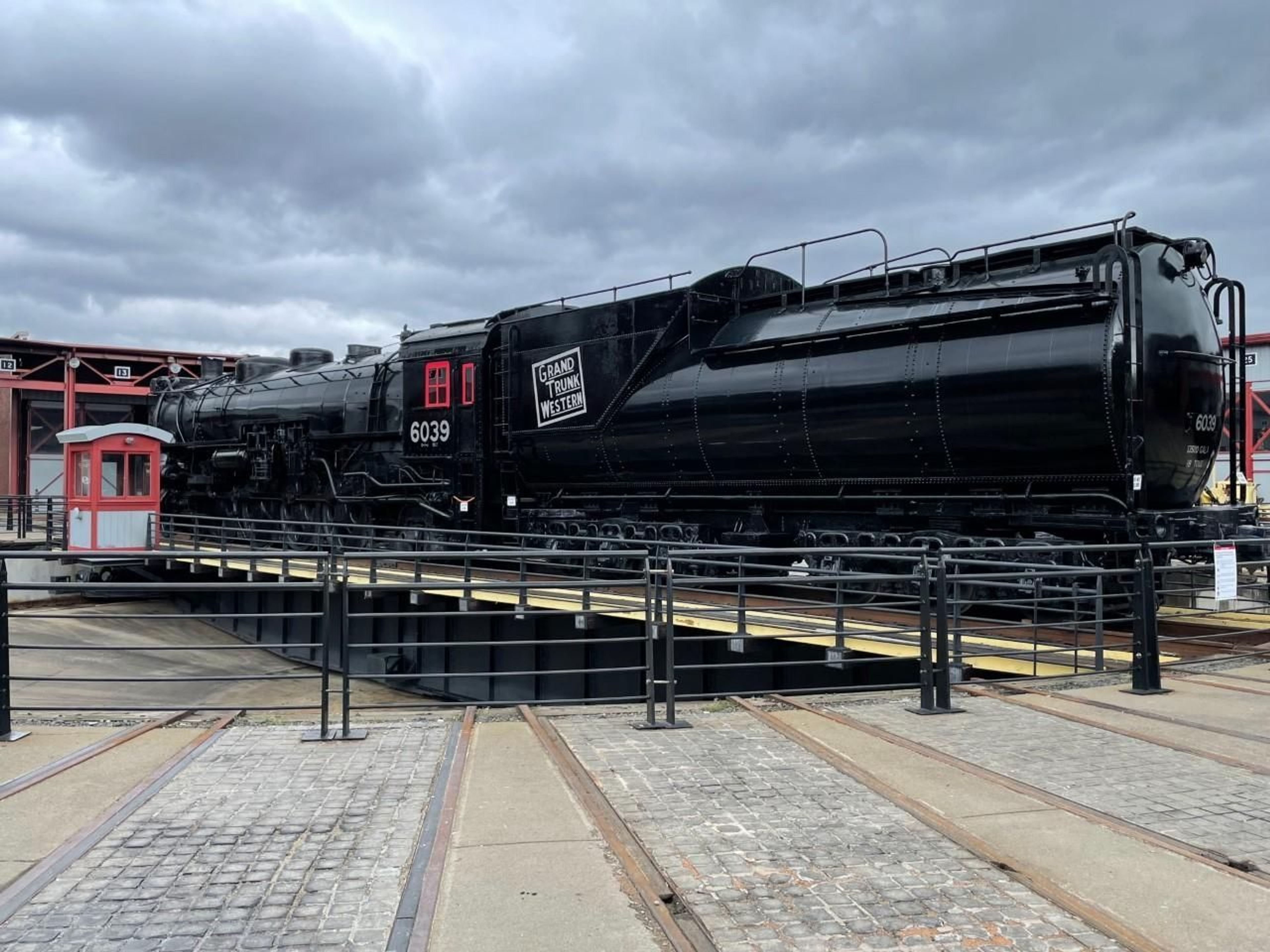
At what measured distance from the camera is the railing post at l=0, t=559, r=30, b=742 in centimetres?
601

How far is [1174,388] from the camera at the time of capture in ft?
A: 33.6

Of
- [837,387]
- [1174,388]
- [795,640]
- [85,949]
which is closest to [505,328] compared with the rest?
[837,387]

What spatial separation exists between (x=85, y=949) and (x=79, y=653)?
18.1m

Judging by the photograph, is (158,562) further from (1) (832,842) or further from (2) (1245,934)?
(2) (1245,934)

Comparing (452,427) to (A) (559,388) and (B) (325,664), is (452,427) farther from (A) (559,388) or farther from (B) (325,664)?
(B) (325,664)

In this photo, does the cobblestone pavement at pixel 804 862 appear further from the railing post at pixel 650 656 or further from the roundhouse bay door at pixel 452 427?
the roundhouse bay door at pixel 452 427

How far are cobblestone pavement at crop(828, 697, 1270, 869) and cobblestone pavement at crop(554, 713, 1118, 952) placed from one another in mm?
1040

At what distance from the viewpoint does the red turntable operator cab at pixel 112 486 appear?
22.4 metres

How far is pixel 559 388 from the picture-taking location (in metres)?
15.5

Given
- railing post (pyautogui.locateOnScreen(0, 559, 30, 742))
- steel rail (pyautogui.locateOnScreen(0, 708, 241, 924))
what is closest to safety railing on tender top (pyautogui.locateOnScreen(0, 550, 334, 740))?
railing post (pyautogui.locateOnScreen(0, 559, 30, 742))

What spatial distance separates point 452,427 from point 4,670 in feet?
38.7

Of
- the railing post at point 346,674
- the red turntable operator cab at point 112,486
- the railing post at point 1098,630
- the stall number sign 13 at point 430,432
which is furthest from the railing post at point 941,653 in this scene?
the red turntable operator cab at point 112,486

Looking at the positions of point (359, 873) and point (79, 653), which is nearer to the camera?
point (359, 873)

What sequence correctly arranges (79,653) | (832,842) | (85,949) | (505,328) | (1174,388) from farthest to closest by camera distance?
(79,653)
(505,328)
(1174,388)
(832,842)
(85,949)
